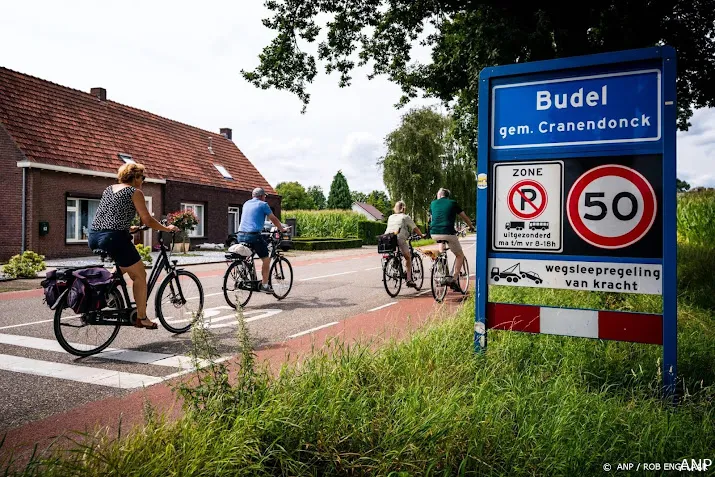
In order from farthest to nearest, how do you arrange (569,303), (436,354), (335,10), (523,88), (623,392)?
1. (335,10)
2. (569,303)
3. (523,88)
4. (436,354)
5. (623,392)

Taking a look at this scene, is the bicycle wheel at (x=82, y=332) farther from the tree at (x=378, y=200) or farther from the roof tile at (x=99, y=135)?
the tree at (x=378, y=200)

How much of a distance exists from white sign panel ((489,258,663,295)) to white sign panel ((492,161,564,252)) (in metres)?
0.13

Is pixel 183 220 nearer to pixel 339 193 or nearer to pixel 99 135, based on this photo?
pixel 99 135

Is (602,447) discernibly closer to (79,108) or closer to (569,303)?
(569,303)

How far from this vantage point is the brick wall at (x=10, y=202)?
59.6 feet

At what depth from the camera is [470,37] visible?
966cm

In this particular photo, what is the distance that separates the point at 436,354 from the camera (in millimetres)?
3928

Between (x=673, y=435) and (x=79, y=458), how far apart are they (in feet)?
10.0

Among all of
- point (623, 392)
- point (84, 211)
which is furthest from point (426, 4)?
point (84, 211)

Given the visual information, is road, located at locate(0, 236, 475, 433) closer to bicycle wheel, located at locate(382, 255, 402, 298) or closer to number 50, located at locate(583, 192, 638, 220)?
bicycle wheel, located at locate(382, 255, 402, 298)

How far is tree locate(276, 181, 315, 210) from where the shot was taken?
125312 millimetres

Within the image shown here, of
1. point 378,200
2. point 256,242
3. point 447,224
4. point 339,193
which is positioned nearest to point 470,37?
point 447,224

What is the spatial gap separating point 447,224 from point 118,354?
229 inches

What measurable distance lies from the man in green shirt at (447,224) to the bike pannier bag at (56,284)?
5842 mm
